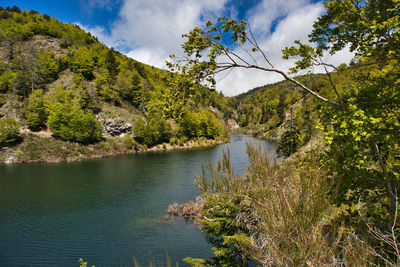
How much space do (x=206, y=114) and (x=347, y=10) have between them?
7547 centimetres

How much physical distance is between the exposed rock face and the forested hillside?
9.9 inches

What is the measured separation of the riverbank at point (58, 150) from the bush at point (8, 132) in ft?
4.57

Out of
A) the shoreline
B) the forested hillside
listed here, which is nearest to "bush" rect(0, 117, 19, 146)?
the forested hillside

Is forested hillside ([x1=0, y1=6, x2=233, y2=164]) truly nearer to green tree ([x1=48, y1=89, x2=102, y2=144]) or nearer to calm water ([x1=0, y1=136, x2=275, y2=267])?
green tree ([x1=48, y1=89, x2=102, y2=144])

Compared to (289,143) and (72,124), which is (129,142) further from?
(289,143)

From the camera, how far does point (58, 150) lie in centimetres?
4594

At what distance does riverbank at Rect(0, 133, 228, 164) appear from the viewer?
42531 mm

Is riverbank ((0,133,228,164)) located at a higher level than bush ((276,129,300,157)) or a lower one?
higher

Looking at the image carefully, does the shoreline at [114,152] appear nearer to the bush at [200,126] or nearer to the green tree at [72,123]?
the bush at [200,126]

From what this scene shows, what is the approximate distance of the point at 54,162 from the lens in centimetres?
4266

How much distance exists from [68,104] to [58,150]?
41.3 ft

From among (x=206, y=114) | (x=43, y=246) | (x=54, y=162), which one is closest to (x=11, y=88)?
(x=54, y=162)

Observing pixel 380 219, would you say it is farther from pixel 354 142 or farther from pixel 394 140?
pixel 354 142

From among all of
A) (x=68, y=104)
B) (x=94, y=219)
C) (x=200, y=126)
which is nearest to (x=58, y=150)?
(x=68, y=104)
